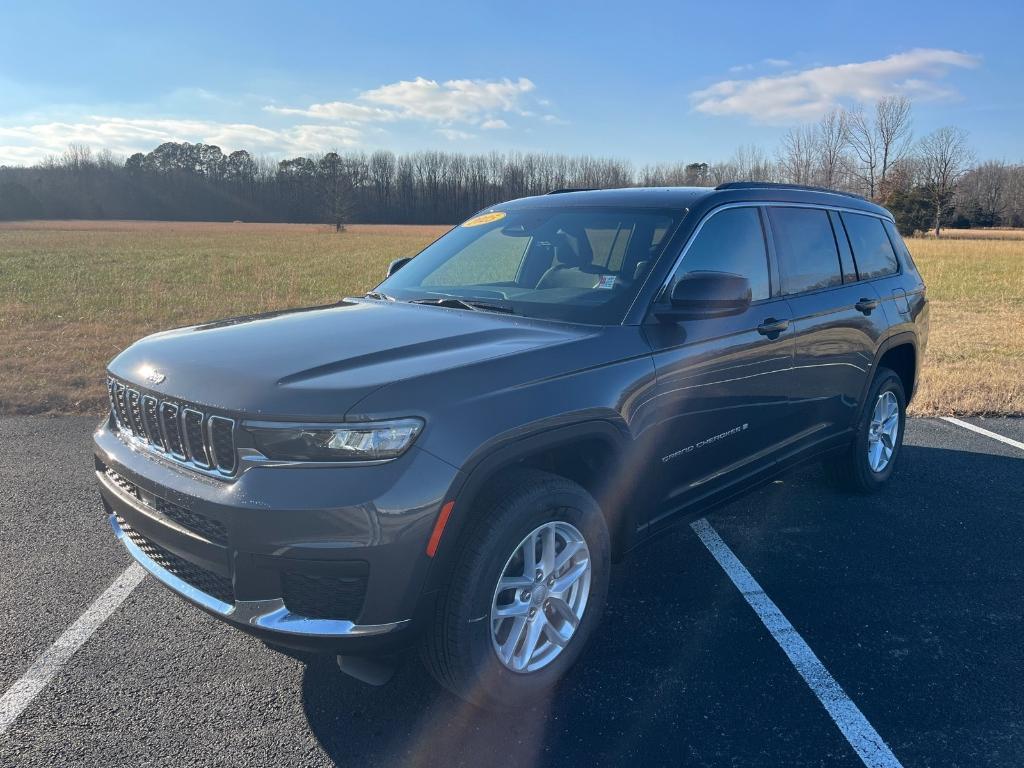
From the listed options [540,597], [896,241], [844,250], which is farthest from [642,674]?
[896,241]

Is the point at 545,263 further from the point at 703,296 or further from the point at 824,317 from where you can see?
the point at 824,317

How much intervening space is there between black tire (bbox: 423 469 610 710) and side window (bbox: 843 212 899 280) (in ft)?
9.62

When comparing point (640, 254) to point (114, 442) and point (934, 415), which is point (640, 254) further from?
point (934, 415)

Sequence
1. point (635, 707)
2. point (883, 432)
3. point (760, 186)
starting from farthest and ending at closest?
point (883, 432) → point (760, 186) → point (635, 707)

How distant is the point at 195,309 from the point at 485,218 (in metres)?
10.8

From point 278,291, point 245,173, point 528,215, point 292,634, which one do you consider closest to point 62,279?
point 278,291

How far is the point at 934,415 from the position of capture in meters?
6.98

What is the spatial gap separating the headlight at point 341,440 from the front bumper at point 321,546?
4 centimetres

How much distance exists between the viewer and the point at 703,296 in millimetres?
2936

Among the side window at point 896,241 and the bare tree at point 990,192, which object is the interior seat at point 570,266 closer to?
the side window at point 896,241

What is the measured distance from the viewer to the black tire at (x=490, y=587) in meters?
2.34

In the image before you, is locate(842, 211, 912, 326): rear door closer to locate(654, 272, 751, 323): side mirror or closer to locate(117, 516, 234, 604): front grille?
locate(654, 272, 751, 323): side mirror

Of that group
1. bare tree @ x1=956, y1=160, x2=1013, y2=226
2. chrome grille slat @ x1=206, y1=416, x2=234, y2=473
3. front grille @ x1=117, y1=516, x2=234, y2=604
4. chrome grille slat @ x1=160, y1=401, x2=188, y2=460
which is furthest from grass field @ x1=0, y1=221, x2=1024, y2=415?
bare tree @ x1=956, y1=160, x2=1013, y2=226

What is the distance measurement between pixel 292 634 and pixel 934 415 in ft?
22.1
